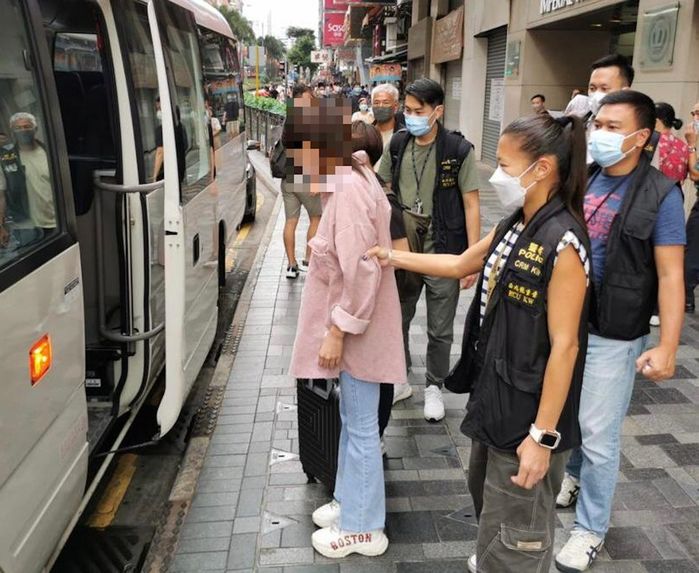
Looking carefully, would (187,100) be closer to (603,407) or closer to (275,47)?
(603,407)

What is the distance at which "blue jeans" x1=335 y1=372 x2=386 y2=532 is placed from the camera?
2.82m

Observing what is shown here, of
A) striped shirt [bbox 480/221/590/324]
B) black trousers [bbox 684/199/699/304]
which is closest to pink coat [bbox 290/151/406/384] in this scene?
striped shirt [bbox 480/221/590/324]

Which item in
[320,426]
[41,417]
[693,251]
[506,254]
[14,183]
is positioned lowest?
[320,426]

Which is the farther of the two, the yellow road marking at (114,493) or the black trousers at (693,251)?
the black trousers at (693,251)

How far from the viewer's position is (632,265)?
2623mm

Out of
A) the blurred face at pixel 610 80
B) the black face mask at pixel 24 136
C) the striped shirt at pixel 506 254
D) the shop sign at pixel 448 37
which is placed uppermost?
the shop sign at pixel 448 37

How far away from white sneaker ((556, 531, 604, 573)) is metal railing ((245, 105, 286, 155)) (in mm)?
14864

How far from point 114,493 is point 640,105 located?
3282mm

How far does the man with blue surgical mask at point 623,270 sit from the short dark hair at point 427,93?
137 centimetres

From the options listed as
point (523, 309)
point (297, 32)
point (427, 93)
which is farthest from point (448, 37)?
point (297, 32)

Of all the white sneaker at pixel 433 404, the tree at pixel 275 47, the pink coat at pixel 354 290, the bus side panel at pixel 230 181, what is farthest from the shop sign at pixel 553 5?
the tree at pixel 275 47

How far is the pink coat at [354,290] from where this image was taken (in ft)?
8.18

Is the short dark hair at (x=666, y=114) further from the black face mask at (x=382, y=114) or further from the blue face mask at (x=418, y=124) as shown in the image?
the blue face mask at (x=418, y=124)

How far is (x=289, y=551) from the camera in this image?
120 inches
